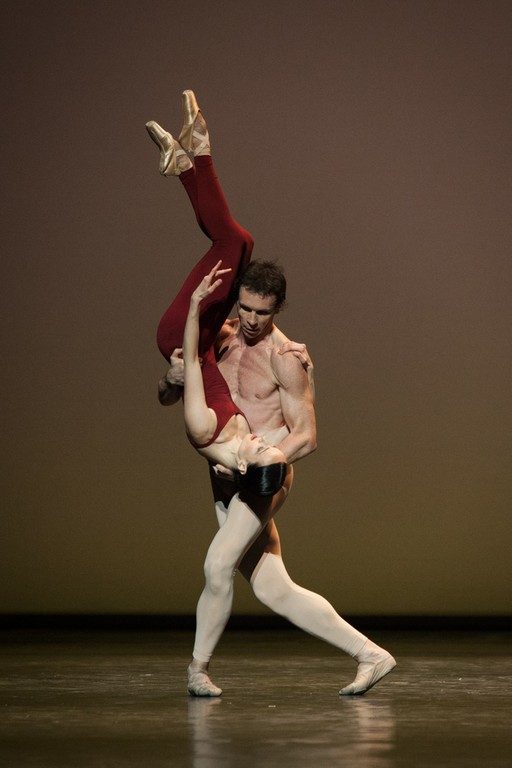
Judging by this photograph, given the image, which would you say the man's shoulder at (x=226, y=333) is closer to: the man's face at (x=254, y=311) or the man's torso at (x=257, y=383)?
the man's torso at (x=257, y=383)

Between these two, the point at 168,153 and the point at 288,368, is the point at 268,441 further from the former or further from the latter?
the point at 168,153

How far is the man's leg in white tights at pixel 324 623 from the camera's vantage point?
423cm

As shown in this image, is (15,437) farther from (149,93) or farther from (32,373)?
(149,93)

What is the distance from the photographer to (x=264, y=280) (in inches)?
166

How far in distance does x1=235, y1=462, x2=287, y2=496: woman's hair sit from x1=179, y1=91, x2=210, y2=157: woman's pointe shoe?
106cm

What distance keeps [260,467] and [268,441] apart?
317mm

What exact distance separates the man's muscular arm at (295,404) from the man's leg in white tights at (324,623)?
41cm

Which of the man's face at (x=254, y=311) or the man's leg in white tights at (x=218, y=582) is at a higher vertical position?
the man's face at (x=254, y=311)

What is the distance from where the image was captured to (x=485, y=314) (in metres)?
6.80

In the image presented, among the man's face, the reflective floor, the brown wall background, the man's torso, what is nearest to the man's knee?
the reflective floor

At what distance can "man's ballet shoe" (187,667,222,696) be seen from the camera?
414 cm

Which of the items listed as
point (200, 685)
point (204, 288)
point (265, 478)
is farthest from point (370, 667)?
point (204, 288)

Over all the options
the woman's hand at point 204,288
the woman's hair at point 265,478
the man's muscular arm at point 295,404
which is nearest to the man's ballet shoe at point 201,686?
the woman's hair at point 265,478

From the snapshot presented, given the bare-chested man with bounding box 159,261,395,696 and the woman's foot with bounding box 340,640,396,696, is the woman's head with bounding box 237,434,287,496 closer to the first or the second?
the bare-chested man with bounding box 159,261,395,696
